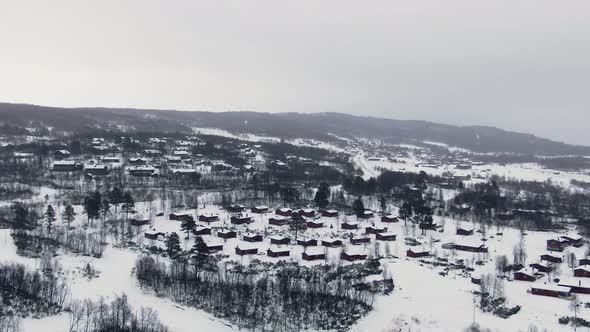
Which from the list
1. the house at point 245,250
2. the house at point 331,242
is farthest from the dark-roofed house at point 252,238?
the house at point 331,242

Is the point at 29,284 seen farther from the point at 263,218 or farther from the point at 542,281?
the point at 542,281

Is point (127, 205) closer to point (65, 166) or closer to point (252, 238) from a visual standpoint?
point (252, 238)

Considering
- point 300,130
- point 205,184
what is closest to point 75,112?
point 300,130

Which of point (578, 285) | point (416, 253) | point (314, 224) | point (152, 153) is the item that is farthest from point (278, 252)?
point (152, 153)

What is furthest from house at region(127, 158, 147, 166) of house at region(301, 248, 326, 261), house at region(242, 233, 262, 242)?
house at region(301, 248, 326, 261)

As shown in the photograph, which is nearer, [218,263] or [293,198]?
[218,263]

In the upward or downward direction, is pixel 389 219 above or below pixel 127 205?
below
